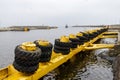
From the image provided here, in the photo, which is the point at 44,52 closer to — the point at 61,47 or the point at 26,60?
the point at 26,60

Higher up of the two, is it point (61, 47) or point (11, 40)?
point (61, 47)

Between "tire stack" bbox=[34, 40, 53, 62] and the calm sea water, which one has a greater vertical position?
"tire stack" bbox=[34, 40, 53, 62]

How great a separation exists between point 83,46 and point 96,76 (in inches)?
209

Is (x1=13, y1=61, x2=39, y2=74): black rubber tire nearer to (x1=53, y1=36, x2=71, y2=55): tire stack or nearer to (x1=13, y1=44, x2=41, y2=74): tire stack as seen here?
(x1=13, y1=44, x2=41, y2=74): tire stack

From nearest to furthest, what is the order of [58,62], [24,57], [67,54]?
1. [24,57]
2. [58,62]
3. [67,54]

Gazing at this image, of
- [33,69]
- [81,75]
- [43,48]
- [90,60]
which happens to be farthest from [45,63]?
[90,60]

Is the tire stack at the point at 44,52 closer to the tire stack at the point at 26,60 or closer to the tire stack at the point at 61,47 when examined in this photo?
the tire stack at the point at 26,60

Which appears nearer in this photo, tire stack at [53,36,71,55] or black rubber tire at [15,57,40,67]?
black rubber tire at [15,57,40,67]

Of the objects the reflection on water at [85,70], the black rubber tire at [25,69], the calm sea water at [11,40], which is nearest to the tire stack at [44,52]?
the reflection on water at [85,70]

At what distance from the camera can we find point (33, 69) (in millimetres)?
9062

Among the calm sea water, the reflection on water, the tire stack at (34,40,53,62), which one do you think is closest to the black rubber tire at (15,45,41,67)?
the tire stack at (34,40,53,62)

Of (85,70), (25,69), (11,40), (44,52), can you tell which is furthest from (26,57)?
(11,40)

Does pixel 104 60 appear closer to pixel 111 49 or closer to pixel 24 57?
pixel 111 49

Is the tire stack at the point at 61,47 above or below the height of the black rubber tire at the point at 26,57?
below
